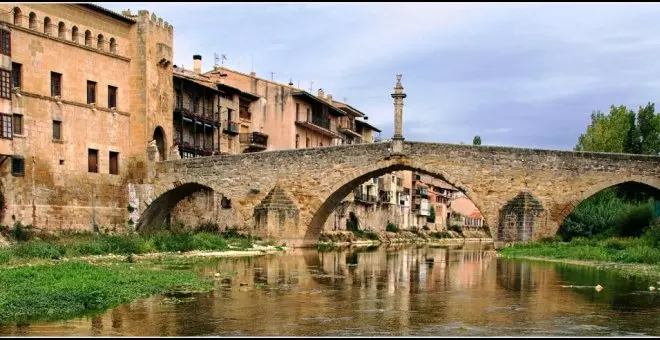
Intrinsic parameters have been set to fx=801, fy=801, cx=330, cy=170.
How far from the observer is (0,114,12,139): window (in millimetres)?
32594

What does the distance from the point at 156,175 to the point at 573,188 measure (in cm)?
2072

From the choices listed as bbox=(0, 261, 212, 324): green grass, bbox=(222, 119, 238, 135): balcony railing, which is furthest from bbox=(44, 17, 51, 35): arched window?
bbox=(0, 261, 212, 324): green grass

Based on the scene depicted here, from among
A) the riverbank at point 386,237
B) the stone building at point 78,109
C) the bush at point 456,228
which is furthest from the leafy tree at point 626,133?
the bush at point 456,228

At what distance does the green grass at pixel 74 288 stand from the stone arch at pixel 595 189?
65.1 ft

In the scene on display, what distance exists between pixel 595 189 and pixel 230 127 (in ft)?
80.0

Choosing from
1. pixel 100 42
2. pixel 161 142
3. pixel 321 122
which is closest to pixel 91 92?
pixel 100 42

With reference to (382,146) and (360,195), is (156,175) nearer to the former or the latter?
(382,146)

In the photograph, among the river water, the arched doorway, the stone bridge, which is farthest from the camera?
the arched doorway

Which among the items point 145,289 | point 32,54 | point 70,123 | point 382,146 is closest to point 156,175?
point 70,123

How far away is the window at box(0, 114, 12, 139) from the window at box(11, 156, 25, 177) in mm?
1126

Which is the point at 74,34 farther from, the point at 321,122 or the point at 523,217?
the point at 321,122

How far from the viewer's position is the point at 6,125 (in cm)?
3275

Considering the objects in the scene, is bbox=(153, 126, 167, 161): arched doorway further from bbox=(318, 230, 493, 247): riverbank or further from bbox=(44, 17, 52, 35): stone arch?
bbox=(318, 230, 493, 247): riverbank

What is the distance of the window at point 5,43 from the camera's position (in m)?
32.2
